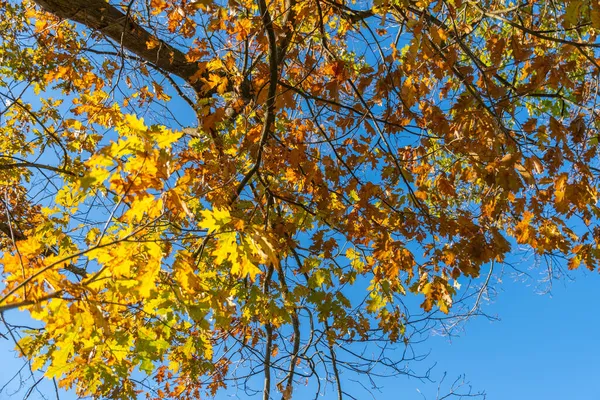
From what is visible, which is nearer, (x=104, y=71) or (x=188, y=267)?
(x=188, y=267)

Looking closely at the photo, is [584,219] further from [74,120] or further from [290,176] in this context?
[74,120]

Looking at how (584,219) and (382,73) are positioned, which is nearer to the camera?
(382,73)

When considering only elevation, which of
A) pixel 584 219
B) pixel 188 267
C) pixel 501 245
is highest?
pixel 584 219

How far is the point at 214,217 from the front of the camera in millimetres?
2279

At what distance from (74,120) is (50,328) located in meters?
3.56

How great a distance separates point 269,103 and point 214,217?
1.73 meters

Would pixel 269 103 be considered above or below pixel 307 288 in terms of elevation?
above

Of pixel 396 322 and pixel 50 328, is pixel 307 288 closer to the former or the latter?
pixel 396 322

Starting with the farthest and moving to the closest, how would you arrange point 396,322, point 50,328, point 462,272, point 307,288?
1. point 396,322
2. point 307,288
3. point 462,272
4. point 50,328

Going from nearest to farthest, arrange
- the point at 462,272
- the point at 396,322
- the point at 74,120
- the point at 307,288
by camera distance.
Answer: the point at 462,272 → the point at 307,288 → the point at 396,322 → the point at 74,120

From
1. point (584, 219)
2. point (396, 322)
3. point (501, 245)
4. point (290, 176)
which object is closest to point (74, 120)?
point (290, 176)

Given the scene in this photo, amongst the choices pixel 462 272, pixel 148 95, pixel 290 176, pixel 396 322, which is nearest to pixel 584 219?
pixel 462 272

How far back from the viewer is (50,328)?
85.4 inches

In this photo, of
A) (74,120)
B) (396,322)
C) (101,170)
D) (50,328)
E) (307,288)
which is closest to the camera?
(101,170)
